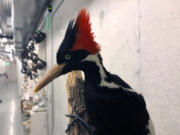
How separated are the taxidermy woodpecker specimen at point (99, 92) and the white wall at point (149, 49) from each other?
12 cm

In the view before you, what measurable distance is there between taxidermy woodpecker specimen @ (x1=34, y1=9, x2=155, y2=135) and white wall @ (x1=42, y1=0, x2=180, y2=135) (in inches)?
4.6

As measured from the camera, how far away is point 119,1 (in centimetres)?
64

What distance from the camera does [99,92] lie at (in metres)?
0.36

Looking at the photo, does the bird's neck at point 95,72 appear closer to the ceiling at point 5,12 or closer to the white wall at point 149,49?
the white wall at point 149,49

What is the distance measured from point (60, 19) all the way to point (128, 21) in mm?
932

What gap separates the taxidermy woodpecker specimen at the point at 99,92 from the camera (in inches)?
13.7

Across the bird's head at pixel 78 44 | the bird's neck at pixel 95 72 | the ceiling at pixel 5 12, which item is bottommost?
the bird's neck at pixel 95 72

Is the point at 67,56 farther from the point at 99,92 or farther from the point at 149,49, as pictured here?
the point at 149,49

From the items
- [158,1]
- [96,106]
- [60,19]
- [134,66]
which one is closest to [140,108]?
[96,106]

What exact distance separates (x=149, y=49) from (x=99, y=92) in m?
0.28

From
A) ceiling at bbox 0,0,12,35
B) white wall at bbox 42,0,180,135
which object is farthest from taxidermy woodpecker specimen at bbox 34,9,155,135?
ceiling at bbox 0,0,12,35

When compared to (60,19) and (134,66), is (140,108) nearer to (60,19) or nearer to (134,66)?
(134,66)

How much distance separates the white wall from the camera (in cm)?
44

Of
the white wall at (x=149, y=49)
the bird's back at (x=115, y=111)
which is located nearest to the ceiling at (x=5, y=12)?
the white wall at (x=149, y=49)
